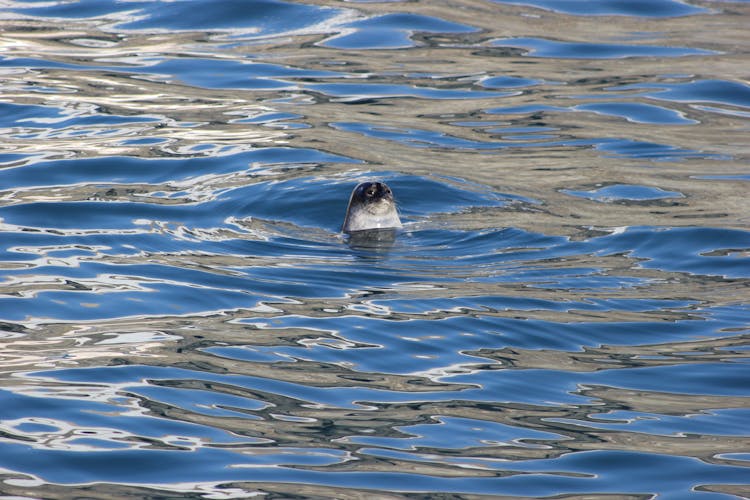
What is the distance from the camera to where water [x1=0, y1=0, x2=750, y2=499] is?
543cm

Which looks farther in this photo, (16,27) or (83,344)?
(16,27)

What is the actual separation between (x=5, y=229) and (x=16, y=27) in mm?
8507

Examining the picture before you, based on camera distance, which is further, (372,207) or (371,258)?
→ (372,207)

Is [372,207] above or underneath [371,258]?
above

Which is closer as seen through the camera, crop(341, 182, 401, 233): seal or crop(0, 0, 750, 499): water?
crop(0, 0, 750, 499): water

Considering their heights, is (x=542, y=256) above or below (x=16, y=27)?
below

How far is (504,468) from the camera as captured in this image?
530cm

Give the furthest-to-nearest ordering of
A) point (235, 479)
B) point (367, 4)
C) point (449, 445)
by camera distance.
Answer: point (367, 4), point (449, 445), point (235, 479)

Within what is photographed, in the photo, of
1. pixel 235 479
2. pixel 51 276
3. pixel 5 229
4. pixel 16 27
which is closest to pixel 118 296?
pixel 51 276

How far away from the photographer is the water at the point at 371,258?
214 inches

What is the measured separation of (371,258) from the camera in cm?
875

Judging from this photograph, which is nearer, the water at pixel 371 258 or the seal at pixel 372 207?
the water at pixel 371 258

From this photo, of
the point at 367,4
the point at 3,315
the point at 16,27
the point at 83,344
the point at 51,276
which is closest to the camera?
the point at 83,344

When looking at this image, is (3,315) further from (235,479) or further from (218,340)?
(235,479)
